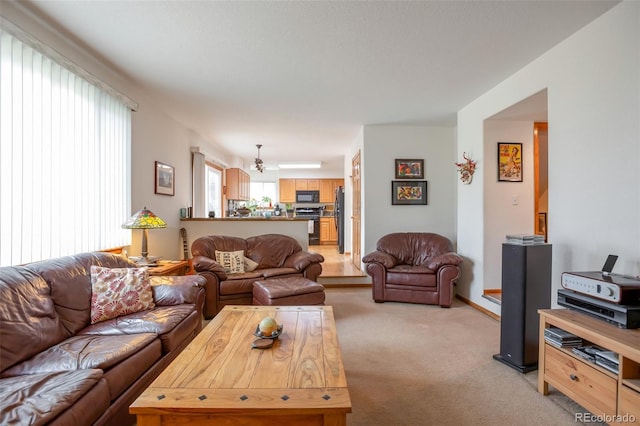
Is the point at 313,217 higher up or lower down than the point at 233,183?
lower down

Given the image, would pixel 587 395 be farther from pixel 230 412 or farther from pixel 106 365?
pixel 106 365

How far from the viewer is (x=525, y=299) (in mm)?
2309

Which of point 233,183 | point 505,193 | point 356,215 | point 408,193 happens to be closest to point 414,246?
point 408,193

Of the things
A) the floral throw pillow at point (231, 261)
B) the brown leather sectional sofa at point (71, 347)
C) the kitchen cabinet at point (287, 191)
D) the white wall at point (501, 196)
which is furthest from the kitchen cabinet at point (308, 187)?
the brown leather sectional sofa at point (71, 347)

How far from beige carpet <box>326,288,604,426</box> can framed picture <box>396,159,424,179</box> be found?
2.23 meters

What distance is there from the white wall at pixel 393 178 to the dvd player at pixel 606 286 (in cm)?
300

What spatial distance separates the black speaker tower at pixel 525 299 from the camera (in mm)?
2314

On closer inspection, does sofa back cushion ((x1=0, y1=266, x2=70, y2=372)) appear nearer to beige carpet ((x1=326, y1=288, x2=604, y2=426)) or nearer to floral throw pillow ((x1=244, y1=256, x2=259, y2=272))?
beige carpet ((x1=326, y1=288, x2=604, y2=426))

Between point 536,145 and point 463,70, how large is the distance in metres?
1.66

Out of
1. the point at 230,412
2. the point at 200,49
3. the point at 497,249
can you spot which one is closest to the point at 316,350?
the point at 230,412

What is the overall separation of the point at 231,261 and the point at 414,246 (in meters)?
2.55

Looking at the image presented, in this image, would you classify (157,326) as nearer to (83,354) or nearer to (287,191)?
(83,354)

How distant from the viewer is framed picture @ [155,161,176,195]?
4.01 m

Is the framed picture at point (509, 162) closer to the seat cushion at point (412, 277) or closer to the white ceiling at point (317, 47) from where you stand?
the white ceiling at point (317, 47)
